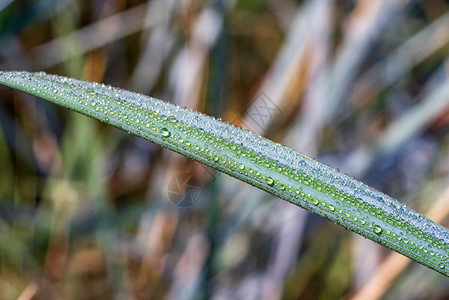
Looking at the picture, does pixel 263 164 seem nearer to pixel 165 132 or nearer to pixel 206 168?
pixel 165 132

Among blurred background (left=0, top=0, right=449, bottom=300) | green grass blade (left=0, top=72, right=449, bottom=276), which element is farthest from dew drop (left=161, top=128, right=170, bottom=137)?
blurred background (left=0, top=0, right=449, bottom=300)

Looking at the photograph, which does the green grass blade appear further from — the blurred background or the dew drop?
the blurred background

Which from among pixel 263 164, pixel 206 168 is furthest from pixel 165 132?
pixel 206 168

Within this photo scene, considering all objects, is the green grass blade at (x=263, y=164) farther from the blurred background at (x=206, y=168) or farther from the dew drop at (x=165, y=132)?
the blurred background at (x=206, y=168)

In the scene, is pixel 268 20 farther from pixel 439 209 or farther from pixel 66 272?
pixel 66 272

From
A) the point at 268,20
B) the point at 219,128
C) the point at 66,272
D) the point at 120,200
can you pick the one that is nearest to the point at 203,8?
the point at 268,20

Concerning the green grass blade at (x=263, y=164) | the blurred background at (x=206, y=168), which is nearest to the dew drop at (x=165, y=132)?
the green grass blade at (x=263, y=164)
